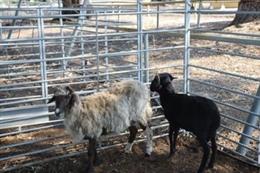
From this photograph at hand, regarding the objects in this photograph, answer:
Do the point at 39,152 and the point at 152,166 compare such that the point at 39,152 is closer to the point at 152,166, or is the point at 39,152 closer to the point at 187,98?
the point at 152,166

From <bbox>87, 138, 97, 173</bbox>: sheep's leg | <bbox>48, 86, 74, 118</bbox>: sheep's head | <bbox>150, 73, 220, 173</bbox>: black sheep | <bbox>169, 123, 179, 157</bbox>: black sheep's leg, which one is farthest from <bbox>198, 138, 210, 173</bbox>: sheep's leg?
<bbox>48, 86, 74, 118</bbox>: sheep's head

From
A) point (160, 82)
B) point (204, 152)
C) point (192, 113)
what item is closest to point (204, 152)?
point (204, 152)

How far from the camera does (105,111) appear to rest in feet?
14.9

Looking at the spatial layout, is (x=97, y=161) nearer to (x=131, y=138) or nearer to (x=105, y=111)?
(x=131, y=138)

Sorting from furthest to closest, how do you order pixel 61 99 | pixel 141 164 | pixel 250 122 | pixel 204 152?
pixel 141 164 → pixel 250 122 → pixel 204 152 → pixel 61 99

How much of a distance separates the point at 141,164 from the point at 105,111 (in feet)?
2.89

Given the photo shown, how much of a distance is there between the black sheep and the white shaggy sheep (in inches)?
9.9

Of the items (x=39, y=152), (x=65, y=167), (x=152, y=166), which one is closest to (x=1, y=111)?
(x=39, y=152)

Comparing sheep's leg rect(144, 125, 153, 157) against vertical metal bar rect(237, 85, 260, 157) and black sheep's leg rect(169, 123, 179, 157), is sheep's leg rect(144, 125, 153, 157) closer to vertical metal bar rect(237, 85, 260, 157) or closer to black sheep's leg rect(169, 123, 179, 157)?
black sheep's leg rect(169, 123, 179, 157)

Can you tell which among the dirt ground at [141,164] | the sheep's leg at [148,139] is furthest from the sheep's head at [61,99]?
the sheep's leg at [148,139]

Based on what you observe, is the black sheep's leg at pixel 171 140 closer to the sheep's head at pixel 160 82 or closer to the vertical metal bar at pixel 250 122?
the sheep's head at pixel 160 82

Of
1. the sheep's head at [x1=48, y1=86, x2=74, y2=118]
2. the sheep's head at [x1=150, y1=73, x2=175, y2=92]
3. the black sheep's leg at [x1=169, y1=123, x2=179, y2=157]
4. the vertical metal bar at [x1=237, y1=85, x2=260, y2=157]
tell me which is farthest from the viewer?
the black sheep's leg at [x1=169, y1=123, x2=179, y2=157]

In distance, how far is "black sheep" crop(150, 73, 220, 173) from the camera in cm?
450

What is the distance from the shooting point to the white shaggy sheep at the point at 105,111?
4.28 m
